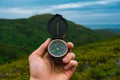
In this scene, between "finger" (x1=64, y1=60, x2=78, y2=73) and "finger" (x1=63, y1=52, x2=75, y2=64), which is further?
"finger" (x1=64, y1=60, x2=78, y2=73)

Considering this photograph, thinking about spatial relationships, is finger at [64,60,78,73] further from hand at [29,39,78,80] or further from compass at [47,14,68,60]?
compass at [47,14,68,60]

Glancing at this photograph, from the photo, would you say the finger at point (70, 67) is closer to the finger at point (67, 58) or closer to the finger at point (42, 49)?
the finger at point (67, 58)

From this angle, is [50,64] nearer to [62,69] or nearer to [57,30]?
[62,69]

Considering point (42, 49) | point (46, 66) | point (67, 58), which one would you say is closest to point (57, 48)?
point (67, 58)

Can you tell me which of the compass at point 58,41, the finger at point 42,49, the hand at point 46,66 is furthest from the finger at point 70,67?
the finger at point 42,49

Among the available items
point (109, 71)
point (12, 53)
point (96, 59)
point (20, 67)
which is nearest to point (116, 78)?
point (109, 71)

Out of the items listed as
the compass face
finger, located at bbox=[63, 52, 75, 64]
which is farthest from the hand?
the compass face

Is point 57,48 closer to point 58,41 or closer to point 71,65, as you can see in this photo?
point 58,41

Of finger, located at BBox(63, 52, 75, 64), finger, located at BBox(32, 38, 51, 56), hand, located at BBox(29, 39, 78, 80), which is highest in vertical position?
finger, located at BBox(32, 38, 51, 56)
